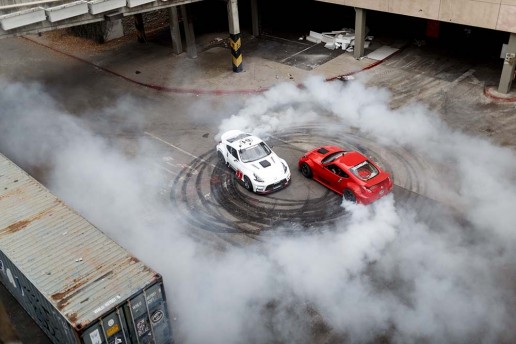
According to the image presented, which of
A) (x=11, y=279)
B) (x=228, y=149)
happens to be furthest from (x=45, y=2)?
(x=11, y=279)

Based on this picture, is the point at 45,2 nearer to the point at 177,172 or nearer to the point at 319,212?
the point at 177,172

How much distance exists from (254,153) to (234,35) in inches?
407

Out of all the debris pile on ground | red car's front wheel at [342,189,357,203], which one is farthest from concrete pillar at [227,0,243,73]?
red car's front wheel at [342,189,357,203]

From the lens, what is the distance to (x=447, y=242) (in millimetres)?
14648

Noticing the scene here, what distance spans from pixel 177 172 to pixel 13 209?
673 centimetres

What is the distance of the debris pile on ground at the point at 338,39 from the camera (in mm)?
28750

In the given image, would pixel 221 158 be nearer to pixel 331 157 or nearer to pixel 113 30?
pixel 331 157

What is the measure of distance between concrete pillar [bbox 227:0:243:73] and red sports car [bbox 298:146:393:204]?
413 inches

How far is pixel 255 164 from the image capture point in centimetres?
1744

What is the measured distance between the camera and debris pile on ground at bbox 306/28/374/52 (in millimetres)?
28750

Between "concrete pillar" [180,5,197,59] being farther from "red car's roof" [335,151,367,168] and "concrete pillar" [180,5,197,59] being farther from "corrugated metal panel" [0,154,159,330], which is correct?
"corrugated metal panel" [0,154,159,330]

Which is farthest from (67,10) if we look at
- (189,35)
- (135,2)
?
(189,35)

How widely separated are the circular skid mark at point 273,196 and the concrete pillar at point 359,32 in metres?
8.75

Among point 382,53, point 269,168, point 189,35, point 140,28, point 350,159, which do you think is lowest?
point 382,53
